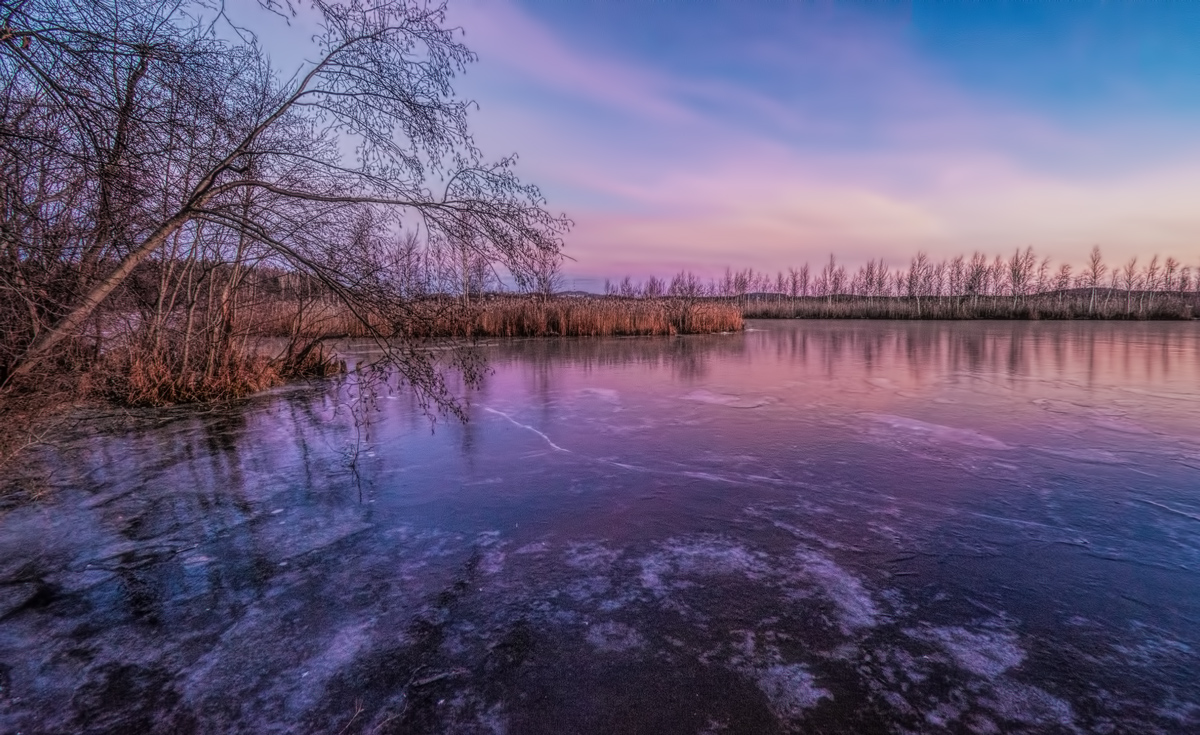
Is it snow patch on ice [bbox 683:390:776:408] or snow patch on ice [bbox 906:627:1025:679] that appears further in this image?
snow patch on ice [bbox 683:390:776:408]

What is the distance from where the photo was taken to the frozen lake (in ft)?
6.24

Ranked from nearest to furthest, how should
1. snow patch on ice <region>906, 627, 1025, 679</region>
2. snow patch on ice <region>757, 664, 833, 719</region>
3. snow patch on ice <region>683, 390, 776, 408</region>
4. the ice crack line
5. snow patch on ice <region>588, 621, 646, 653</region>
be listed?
snow patch on ice <region>757, 664, 833, 719</region> → snow patch on ice <region>906, 627, 1025, 679</region> → snow patch on ice <region>588, 621, 646, 653</region> → the ice crack line → snow patch on ice <region>683, 390, 776, 408</region>

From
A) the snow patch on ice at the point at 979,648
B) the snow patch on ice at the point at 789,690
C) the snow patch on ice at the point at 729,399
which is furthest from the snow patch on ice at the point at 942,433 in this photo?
the snow patch on ice at the point at 789,690

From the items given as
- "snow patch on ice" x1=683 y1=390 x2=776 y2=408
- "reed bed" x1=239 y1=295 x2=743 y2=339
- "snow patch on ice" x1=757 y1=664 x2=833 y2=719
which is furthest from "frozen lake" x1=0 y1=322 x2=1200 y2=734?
"reed bed" x1=239 y1=295 x2=743 y2=339

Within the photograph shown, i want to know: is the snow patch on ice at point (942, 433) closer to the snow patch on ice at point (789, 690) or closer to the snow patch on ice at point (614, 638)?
the snow patch on ice at point (789, 690)

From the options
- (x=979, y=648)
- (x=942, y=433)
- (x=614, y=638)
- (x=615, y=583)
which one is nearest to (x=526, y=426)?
(x=615, y=583)

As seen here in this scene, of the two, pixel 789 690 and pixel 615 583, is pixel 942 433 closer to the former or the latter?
pixel 615 583

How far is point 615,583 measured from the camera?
277cm

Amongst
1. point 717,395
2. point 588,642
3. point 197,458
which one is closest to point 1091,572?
point 588,642

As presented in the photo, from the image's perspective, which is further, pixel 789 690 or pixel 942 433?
pixel 942 433

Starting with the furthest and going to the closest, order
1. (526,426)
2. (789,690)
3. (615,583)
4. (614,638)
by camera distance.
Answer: (526,426) → (615,583) → (614,638) → (789,690)

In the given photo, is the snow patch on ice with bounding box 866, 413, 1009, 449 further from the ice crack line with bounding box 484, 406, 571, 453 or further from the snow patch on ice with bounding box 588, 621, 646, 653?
the snow patch on ice with bounding box 588, 621, 646, 653

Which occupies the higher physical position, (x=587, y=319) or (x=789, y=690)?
(x=587, y=319)

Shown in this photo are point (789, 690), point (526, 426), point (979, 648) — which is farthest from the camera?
point (526, 426)
